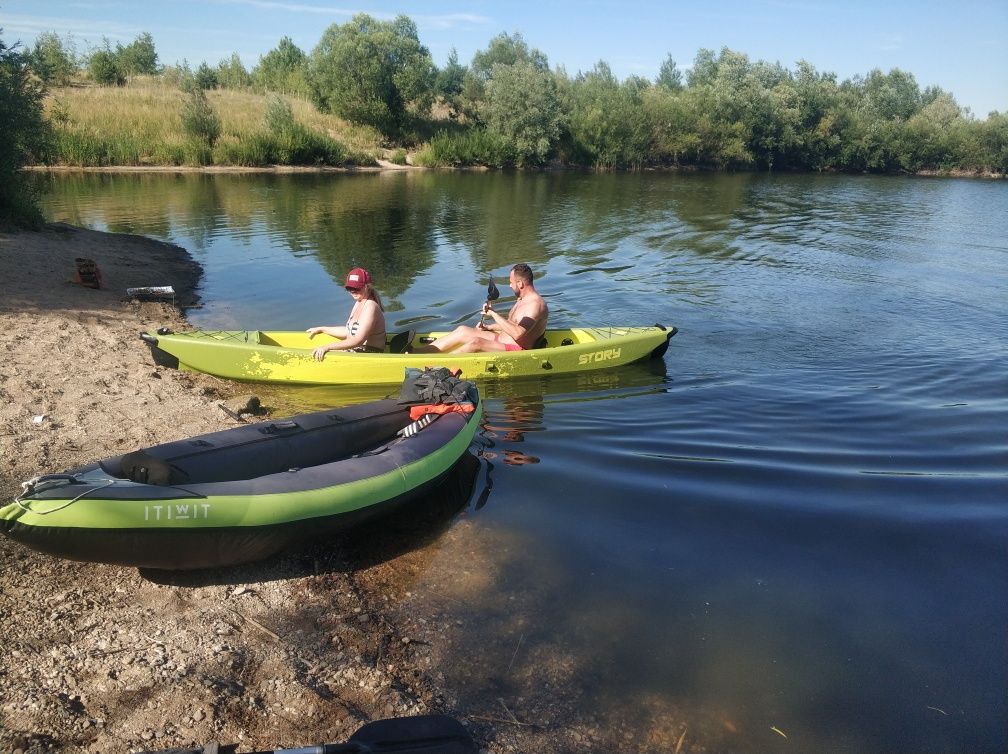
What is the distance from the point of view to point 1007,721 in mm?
3641

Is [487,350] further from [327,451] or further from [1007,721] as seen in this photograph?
[1007,721]

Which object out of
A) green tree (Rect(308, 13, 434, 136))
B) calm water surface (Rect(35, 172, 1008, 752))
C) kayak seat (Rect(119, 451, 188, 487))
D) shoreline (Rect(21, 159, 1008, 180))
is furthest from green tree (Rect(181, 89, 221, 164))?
kayak seat (Rect(119, 451, 188, 487))

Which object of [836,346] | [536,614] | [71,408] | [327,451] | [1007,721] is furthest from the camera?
[836,346]

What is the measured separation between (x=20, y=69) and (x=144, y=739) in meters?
15.3

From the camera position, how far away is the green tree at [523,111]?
41875 millimetres

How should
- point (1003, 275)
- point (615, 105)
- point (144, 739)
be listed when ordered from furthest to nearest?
point (615, 105) → point (1003, 275) → point (144, 739)

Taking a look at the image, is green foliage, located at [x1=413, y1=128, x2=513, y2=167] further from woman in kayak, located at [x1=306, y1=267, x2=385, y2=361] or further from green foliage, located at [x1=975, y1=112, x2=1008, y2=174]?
woman in kayak, located at [x1=306, y1=267, x2=385, y2=361]

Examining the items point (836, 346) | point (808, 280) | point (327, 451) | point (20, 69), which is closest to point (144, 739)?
point (327, 451)

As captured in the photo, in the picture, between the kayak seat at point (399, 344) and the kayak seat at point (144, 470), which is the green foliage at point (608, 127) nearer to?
the kayak seat at point (399, 344)

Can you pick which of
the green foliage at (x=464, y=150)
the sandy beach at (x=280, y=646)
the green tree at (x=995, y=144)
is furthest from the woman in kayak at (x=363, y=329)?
the green tree at (x=995, y=144)

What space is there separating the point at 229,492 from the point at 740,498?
3.85 metres

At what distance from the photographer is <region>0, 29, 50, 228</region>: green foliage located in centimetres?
1284

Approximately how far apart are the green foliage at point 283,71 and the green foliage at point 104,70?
8583mm

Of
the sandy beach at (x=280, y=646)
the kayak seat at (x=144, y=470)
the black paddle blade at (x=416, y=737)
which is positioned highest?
the kayak seat at (x=144, y=470)
